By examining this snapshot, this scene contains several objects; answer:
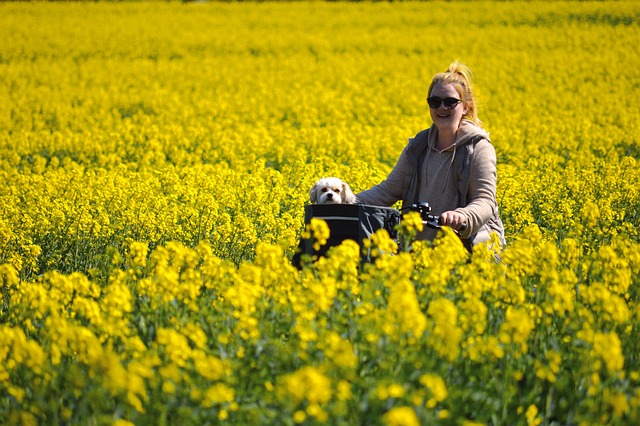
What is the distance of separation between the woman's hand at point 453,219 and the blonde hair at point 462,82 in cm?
96

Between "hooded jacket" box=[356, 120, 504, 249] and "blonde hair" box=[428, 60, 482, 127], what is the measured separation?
4.1 inches

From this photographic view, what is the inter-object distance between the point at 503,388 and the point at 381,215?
1.54m

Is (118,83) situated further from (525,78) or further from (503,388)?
(503,388)

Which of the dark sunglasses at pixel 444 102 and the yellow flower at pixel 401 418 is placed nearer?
the yellow flower at pixel 401 418

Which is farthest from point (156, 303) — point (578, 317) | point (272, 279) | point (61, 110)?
point (61, 110)

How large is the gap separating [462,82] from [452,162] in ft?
1.77

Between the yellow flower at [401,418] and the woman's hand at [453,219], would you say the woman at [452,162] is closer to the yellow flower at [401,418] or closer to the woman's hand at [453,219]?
the woman's hand at [453,219]

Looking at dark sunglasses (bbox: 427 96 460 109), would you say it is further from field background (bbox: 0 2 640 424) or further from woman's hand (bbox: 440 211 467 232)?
woman's hand (bbox: 440 211 467 232)

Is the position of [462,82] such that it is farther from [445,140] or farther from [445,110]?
[445,140]

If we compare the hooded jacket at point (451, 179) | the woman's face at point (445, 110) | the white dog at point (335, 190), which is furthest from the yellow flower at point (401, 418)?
the woman's face at point (445, 110)

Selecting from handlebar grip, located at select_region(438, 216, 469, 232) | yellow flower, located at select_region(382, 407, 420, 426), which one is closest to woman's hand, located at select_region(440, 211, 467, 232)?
handlebar grip, located at select_region(438, 216, 469, 232)

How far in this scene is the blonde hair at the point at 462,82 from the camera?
5527 mm

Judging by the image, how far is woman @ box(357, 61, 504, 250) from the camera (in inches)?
214

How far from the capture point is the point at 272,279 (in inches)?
176
